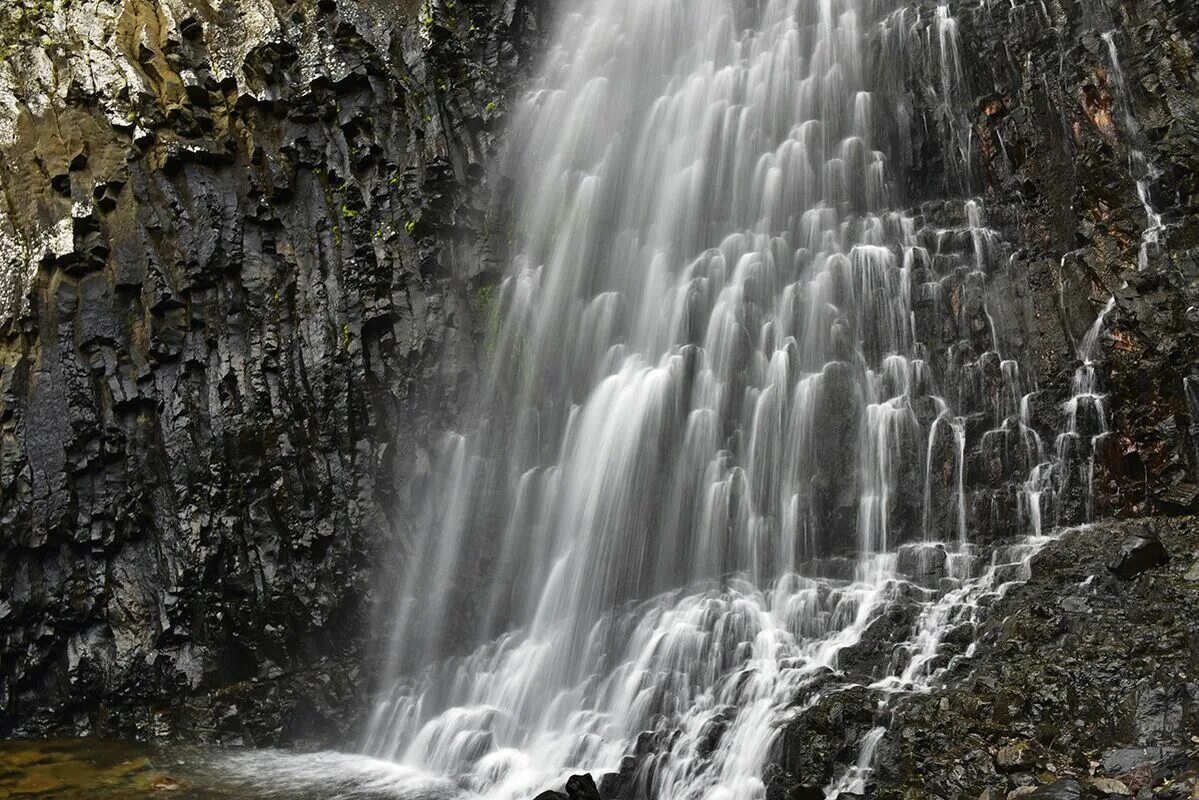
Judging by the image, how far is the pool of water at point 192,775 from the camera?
45.4 feet

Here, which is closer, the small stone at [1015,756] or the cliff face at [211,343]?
the small stone at [1015,756]

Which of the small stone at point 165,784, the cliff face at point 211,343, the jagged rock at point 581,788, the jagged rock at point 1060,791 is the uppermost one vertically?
the cliff face at point 211,343

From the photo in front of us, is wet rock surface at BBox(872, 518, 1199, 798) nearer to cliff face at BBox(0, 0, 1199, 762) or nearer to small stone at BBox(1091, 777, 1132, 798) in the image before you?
small stone at BBox(1091, 777, 1132, 798)

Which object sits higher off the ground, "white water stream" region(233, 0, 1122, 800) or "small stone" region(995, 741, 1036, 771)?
"white water stream" region(233, 0, 1122, 800)

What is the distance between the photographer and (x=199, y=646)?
697 inches

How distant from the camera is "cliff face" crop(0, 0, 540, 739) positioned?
17.6 metres

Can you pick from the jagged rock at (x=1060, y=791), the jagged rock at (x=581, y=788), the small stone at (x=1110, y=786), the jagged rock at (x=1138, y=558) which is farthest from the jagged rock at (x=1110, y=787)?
the jagged rock at (x=581, y=788)

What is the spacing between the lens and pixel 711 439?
16.5 metres

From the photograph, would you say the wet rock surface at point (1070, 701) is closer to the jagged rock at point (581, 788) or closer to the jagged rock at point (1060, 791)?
the jagged rock at point (1060, 791)

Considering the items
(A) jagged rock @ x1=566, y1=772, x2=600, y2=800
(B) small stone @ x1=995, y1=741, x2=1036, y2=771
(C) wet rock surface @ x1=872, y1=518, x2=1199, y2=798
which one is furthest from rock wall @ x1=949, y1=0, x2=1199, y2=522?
(A) jagged rock @ x1=566, y1=772, x2=600, y2=800

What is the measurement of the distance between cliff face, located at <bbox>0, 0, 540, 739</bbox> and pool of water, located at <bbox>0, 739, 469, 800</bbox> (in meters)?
0.97

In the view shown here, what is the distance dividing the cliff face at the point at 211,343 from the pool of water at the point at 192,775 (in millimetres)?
973

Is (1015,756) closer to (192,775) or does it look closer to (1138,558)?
(1138,558)

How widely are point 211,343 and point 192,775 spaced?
26.3 feet
